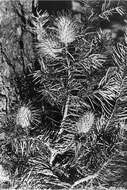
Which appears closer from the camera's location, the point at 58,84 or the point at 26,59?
the point at 58,84

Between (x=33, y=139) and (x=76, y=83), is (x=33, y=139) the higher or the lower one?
the lower one

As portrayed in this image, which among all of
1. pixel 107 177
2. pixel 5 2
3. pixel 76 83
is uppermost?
pixel 5 2

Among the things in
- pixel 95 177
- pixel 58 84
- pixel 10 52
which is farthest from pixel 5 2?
pixel 95 177

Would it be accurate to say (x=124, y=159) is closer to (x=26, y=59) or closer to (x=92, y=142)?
(x=92, y=142)

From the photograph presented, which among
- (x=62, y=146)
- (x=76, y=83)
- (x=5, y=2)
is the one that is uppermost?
(x=5, y=2)

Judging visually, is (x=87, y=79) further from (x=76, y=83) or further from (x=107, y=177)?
(x=107, y=177)

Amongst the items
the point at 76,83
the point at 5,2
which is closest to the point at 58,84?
the point at 76,83
